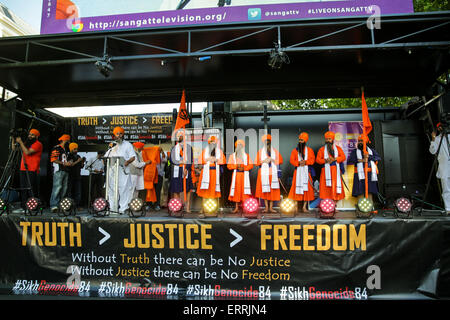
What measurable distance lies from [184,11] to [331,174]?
479cm

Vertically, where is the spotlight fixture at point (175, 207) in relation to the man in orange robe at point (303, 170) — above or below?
below

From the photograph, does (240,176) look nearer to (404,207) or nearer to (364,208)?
(364,208)

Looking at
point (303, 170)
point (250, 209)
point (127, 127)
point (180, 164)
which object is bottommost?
point (250, 209)

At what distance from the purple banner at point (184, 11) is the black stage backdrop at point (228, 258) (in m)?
3.68

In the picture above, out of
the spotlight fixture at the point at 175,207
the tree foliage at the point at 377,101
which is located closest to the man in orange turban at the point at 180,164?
the spotlight fixture at the point at 175,207

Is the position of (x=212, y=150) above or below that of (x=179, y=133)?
below

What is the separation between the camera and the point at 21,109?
6.70 m

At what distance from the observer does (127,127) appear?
29.0ft

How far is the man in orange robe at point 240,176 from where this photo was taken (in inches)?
249

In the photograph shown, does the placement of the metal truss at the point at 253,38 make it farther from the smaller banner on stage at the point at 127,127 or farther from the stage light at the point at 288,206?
the smaller banner on stage at the point at 127,127

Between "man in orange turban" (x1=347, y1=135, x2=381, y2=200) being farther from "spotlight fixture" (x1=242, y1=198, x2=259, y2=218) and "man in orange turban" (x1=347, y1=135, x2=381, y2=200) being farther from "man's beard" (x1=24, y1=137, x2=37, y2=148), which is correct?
"man's beard" (x1=24, y1=137, x2=37, y2=148)

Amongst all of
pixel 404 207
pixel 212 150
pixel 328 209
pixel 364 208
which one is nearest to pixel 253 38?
pixel 212 150
